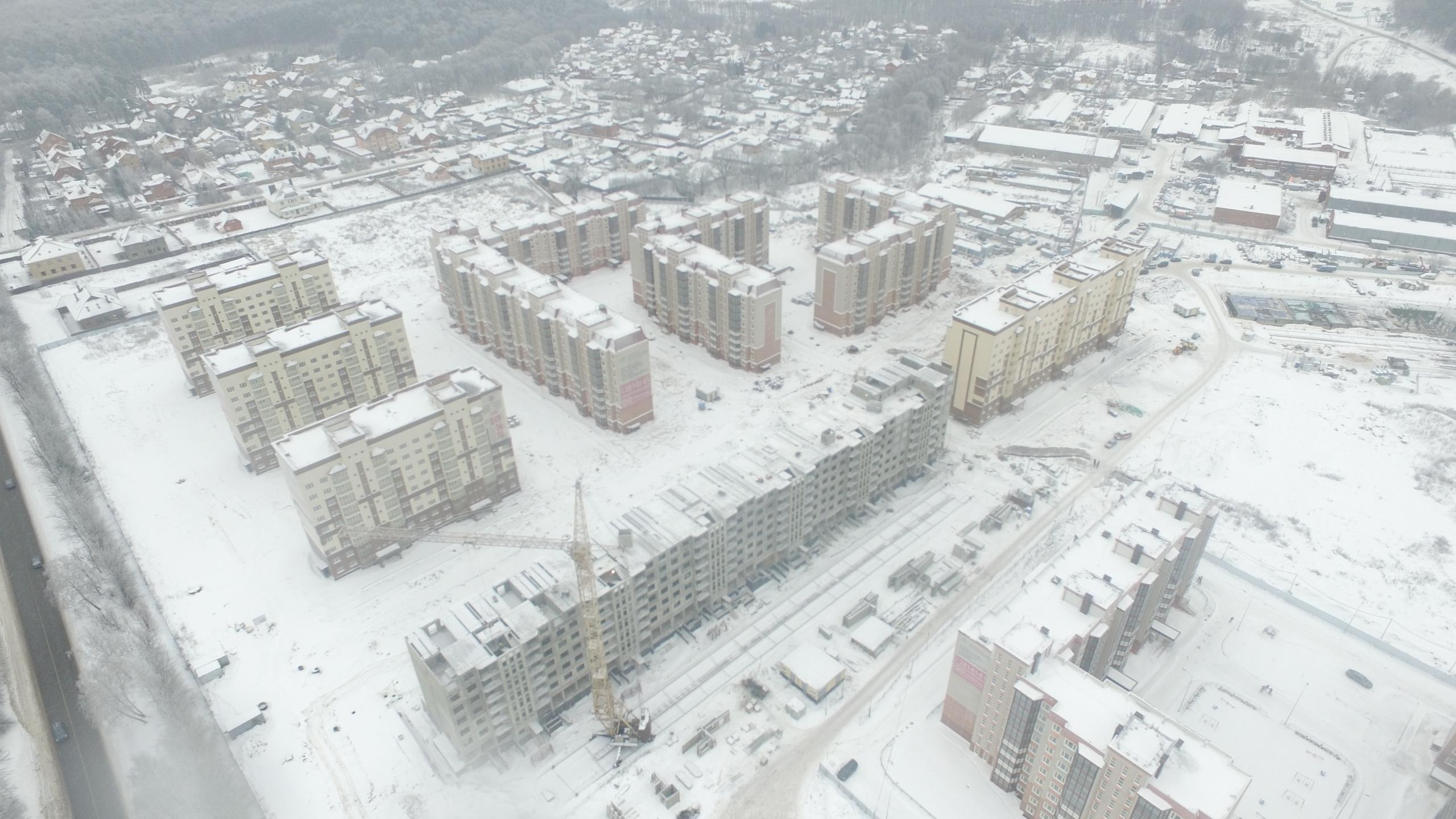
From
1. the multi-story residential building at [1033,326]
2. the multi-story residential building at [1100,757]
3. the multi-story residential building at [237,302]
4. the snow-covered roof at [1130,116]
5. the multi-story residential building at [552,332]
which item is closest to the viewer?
the multi-story residential building at [1100,757]

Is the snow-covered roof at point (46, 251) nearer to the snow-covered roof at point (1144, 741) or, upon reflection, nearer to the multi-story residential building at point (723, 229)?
the multi-story residential building at point (723, 229)

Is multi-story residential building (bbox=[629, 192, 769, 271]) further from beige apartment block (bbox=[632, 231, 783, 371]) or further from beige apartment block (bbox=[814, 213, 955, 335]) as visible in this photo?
beige apartment block (bbox=[814, 213, 955, 335])

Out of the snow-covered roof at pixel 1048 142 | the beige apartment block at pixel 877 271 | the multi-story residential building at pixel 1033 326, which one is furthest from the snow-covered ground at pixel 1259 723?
the snow-covered roof at pixel 1048 142

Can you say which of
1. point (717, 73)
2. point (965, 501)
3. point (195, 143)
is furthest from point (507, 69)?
point (965, 501)

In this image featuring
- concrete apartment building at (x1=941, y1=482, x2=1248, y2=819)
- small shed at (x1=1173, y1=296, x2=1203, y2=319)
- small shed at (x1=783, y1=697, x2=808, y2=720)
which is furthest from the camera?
small shed at (x1=1173, y1=296, x2=1203, y2=319)

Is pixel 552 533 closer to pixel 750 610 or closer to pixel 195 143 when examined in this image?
pixel 750 610

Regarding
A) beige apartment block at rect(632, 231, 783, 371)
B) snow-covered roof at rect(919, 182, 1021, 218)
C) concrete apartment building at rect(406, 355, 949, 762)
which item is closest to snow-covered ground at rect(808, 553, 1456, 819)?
concrete apartment building at rect(406, 355, 949, 762)
